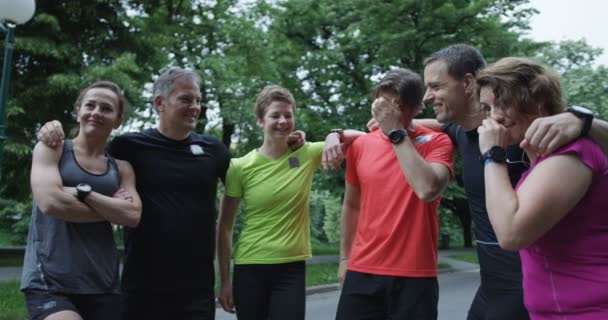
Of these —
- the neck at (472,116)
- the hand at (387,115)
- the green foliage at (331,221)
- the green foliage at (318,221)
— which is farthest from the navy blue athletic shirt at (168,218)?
the green foliage at (331,221)

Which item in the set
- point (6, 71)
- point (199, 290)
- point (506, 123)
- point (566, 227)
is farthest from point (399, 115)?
point (6, 71)

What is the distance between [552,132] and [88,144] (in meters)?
2.61

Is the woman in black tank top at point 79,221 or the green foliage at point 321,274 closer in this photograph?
the woman in black tank top at point 79,221

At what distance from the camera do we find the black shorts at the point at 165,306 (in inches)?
144

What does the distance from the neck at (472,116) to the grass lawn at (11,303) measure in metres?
6.27

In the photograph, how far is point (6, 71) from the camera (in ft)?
22.4

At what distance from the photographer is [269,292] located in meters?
3.84

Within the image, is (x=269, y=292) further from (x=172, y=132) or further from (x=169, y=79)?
(x=169, y=79)

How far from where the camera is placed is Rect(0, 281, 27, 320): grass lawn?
7.38 meters

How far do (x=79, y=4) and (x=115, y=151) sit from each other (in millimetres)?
12085

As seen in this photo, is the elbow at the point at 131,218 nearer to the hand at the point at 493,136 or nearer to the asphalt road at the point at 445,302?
the hand at the point at 493,136

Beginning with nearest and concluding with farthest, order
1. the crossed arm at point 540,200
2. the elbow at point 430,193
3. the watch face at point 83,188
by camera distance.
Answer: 1. the crossed arm at point 540,200
2. the elbow at point 430,193
3. the watch face at point 83,188

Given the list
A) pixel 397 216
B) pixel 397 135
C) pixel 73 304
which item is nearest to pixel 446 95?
pixel 397 135

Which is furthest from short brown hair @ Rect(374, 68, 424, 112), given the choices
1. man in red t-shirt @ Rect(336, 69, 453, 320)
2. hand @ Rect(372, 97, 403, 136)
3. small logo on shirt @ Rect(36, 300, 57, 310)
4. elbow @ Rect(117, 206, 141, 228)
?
small logo on shirt @ Rect(36, 300, 57, 310)
